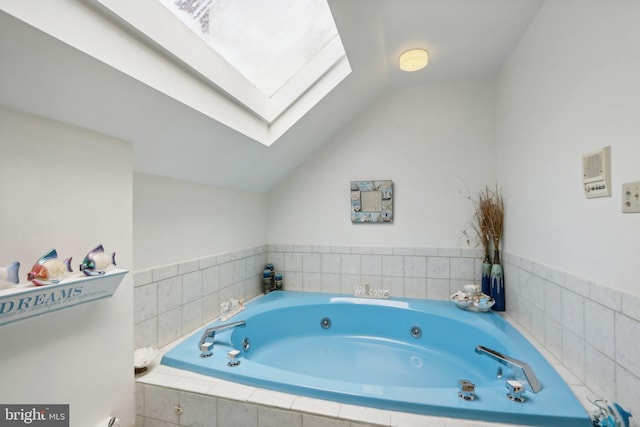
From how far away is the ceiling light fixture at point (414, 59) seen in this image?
2.00 m

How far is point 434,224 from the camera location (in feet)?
8.09

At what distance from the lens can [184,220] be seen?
1810 millimetres

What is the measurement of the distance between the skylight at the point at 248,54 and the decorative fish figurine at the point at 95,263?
69 centimetres

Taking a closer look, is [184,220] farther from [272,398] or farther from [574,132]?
[574,132]

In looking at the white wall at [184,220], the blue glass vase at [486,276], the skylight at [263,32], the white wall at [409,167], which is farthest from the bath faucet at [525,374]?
the skylight at [263,32]

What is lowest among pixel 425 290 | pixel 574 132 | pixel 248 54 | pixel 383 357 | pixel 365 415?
pixel 383 357

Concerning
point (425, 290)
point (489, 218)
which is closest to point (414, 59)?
point (489, 218)

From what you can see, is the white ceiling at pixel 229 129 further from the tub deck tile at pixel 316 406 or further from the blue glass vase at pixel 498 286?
the blue glass vase at pixel 498 286

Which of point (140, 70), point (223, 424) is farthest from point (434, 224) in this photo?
point (140, 70)

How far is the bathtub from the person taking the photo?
A: 44.4 inches

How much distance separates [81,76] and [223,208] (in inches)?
52.2

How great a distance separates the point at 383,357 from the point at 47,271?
6.49 ft

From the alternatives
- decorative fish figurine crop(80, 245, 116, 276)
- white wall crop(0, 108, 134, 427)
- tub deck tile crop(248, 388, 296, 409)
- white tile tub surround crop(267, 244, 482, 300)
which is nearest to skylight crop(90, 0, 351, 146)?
white wall crop(0, 108, 134, 427)

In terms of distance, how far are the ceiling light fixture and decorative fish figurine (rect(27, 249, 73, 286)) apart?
2.26 metres
